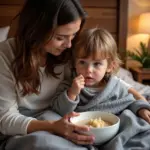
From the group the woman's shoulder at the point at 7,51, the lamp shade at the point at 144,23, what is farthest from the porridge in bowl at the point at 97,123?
the lamp shade at the point at 144,23

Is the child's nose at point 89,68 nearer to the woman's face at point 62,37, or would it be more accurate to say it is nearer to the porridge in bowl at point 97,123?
the woman's face at point 62,37

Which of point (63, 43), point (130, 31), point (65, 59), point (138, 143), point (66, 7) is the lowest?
point (130, 31)

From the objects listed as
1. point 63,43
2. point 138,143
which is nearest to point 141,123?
point 138,143

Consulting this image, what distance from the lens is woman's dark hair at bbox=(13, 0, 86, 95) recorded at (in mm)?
981

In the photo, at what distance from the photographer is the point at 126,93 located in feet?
3.78

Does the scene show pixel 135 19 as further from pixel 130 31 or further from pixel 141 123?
pixel 141 123

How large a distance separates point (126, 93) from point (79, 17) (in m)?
0.37

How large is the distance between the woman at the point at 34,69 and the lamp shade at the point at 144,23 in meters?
1.79

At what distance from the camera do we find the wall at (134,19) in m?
2.91

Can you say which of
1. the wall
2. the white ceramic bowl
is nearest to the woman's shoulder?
the white ceramic bowl

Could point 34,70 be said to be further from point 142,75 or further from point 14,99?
point 142,75

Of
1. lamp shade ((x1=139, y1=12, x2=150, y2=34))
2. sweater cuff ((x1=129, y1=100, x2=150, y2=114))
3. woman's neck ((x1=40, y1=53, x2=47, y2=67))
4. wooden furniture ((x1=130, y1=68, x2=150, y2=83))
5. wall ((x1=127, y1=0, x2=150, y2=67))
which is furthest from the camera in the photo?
wall ((x1=127, y1=0, x2=150, y2=67))

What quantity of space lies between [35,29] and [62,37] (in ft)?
0.37

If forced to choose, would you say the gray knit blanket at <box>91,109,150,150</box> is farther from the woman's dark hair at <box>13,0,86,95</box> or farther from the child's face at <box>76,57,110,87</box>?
the woman's dark hair at <box>13,0,86,95</box>
